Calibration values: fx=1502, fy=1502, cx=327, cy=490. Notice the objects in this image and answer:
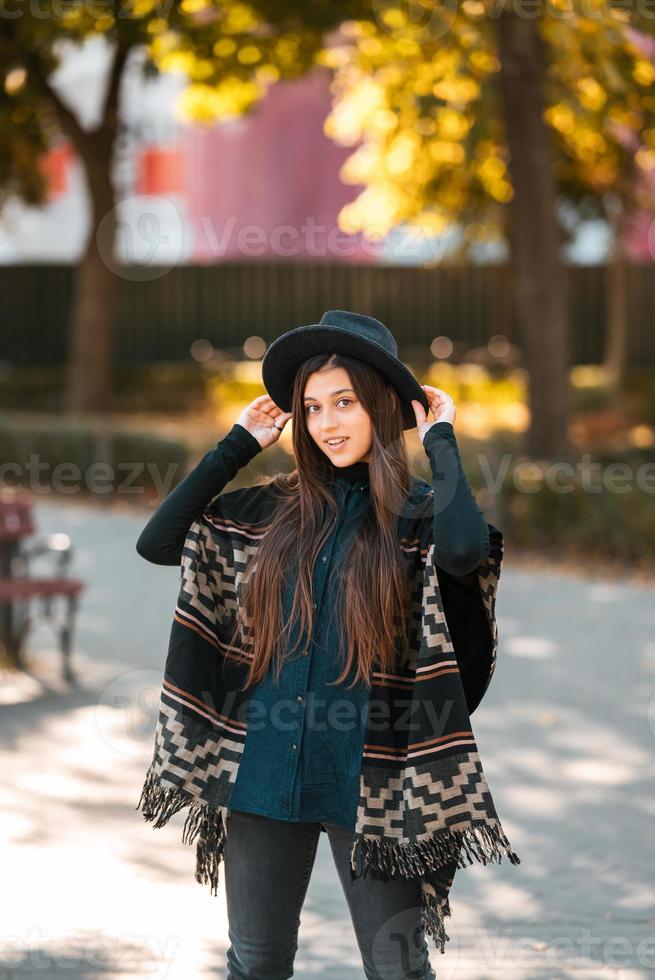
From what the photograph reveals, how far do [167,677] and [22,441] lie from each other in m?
12.8

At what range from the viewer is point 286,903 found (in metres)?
3.17

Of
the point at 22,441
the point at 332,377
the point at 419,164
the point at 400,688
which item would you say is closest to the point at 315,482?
the point at 332,377

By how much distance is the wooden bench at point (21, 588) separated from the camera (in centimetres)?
791

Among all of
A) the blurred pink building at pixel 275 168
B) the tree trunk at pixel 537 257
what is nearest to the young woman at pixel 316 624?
the tree trunk at pixel 537 257

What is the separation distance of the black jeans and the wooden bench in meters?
4.66

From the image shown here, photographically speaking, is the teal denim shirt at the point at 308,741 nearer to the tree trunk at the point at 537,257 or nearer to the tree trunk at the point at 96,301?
the tree trunk at the point at 537,257

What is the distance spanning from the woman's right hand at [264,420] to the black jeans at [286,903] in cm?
86

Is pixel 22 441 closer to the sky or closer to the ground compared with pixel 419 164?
closer to the ground

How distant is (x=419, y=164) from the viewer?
17.8 m

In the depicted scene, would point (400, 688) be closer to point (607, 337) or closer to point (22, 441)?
point (22, 441)

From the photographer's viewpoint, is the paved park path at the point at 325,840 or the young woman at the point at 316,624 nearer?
the young woman at the point at 316,624

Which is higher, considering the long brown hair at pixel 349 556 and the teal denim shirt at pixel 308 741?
the long brown hair at pixel 349 556

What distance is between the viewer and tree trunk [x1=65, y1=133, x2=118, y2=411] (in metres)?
18.0

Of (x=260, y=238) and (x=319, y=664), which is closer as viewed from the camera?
(x=319, y=664)
